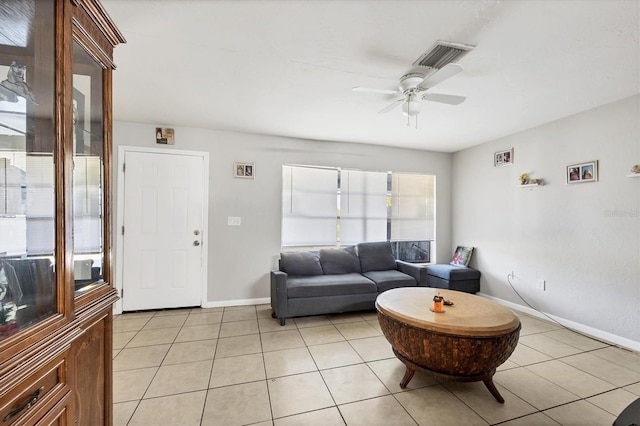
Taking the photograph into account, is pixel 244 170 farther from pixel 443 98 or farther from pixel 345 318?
pixel 443 98

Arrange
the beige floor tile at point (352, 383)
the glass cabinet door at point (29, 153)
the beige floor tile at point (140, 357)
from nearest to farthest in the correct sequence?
the glass cabinet door at point (29, 153) → the beige floor tile at point (352, 383) → the beige floor tile at point (140, 357)

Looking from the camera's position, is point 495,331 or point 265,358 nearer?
point 495,331

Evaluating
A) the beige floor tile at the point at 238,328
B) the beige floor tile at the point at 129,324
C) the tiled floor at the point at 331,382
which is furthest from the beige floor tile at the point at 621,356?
the beige floor tile at the point at 129,324

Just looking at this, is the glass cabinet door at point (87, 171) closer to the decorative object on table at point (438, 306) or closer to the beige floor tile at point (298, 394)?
the beige floor tile at point (298, 394)

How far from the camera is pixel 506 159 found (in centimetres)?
388

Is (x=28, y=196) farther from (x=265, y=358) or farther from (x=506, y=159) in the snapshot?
(x=506, y=159)

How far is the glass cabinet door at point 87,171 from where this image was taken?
119 centimetres

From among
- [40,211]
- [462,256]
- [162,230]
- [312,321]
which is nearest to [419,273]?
[462,256]

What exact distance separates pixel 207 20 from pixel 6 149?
4.14ft

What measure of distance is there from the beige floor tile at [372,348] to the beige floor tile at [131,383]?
1.74 meters

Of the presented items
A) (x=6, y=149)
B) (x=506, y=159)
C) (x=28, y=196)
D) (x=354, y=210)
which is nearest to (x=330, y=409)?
(x=28, y=196)

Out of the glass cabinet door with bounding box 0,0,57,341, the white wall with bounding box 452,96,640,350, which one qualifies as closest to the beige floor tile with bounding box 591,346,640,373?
the white wall with bounding box 452,96,640,350

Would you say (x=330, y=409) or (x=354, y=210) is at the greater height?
(x=354, y=210)

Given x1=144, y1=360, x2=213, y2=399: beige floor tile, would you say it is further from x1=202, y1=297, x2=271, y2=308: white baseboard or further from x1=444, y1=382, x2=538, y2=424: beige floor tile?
x1=444, y1=382, x2=538, y2=424: beige floor tile
